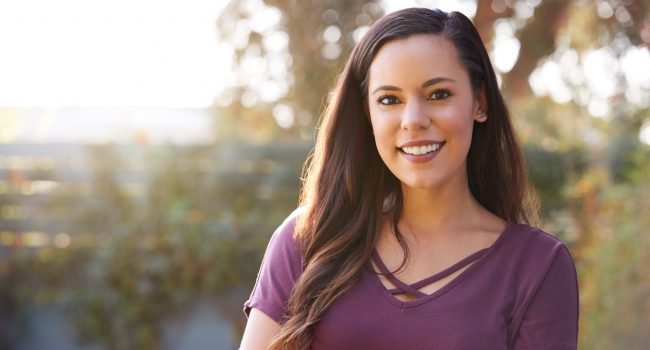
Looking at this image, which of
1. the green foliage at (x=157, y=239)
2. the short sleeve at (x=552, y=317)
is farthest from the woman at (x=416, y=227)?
the green foliage at (x=157, y=239)

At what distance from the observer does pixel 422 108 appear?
2.05 m

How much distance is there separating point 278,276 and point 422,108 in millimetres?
555

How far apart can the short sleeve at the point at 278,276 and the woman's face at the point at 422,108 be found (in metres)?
0.34

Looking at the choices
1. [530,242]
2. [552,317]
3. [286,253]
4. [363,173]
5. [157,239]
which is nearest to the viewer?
[552,317]

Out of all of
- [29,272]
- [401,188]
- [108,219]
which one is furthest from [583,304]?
[29,272]

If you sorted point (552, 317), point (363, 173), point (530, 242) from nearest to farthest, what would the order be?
point (552, 317) → point (530, 242) → point (363, 173)

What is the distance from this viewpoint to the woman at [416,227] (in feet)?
6.57

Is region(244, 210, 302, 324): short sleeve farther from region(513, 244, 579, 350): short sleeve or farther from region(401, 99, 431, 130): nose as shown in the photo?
region(513, 244, 579, 350): short sleeve

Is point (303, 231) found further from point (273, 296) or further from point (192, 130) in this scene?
point (192, 130)

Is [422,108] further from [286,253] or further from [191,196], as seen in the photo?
[191,196]

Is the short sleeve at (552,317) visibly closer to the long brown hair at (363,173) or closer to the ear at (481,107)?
the long brown hair at (363,173)

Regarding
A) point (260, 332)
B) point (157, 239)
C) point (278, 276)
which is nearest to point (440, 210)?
point (278, 276)

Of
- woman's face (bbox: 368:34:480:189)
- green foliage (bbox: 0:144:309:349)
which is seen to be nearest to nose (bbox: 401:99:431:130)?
woman's face (bbox: 368:34:480:189)

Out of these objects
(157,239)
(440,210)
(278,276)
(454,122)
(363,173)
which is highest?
(454,122)
